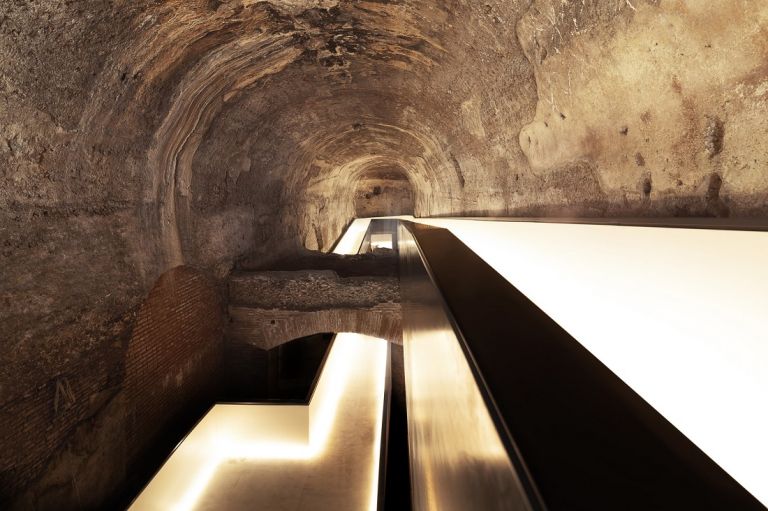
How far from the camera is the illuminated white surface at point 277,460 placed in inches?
216

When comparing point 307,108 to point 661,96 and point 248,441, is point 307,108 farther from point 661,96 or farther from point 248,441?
point 661,96

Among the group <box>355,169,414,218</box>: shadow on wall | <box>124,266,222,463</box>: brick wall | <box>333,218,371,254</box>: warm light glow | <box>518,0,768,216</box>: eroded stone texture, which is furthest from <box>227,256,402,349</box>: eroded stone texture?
<box>355,169,414,218</box>: shadow on wall

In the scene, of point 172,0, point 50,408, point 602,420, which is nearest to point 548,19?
point 172,0

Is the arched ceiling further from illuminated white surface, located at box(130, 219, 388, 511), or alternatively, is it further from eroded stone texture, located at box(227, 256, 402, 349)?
illuminated white surface, located at box(130, 219, 388, 511)

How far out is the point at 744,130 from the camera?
1923 millimetres

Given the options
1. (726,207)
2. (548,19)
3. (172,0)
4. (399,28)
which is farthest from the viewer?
(399,28)

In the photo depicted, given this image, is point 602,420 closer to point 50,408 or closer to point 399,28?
point 399,28

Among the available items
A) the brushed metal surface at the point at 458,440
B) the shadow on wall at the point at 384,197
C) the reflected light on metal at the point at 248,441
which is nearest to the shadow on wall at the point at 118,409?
the reflected light on metal at the point at 248,441

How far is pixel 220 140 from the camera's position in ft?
20.0

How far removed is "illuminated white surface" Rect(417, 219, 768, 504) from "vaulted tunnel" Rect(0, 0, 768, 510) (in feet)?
4.21

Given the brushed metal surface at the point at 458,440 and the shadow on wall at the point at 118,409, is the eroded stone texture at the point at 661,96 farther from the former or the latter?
the shadow on wall at the point at 118,409

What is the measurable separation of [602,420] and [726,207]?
198 centimetres

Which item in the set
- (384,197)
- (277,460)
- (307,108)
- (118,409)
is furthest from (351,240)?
(118,409)

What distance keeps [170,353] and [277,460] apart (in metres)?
2.19
